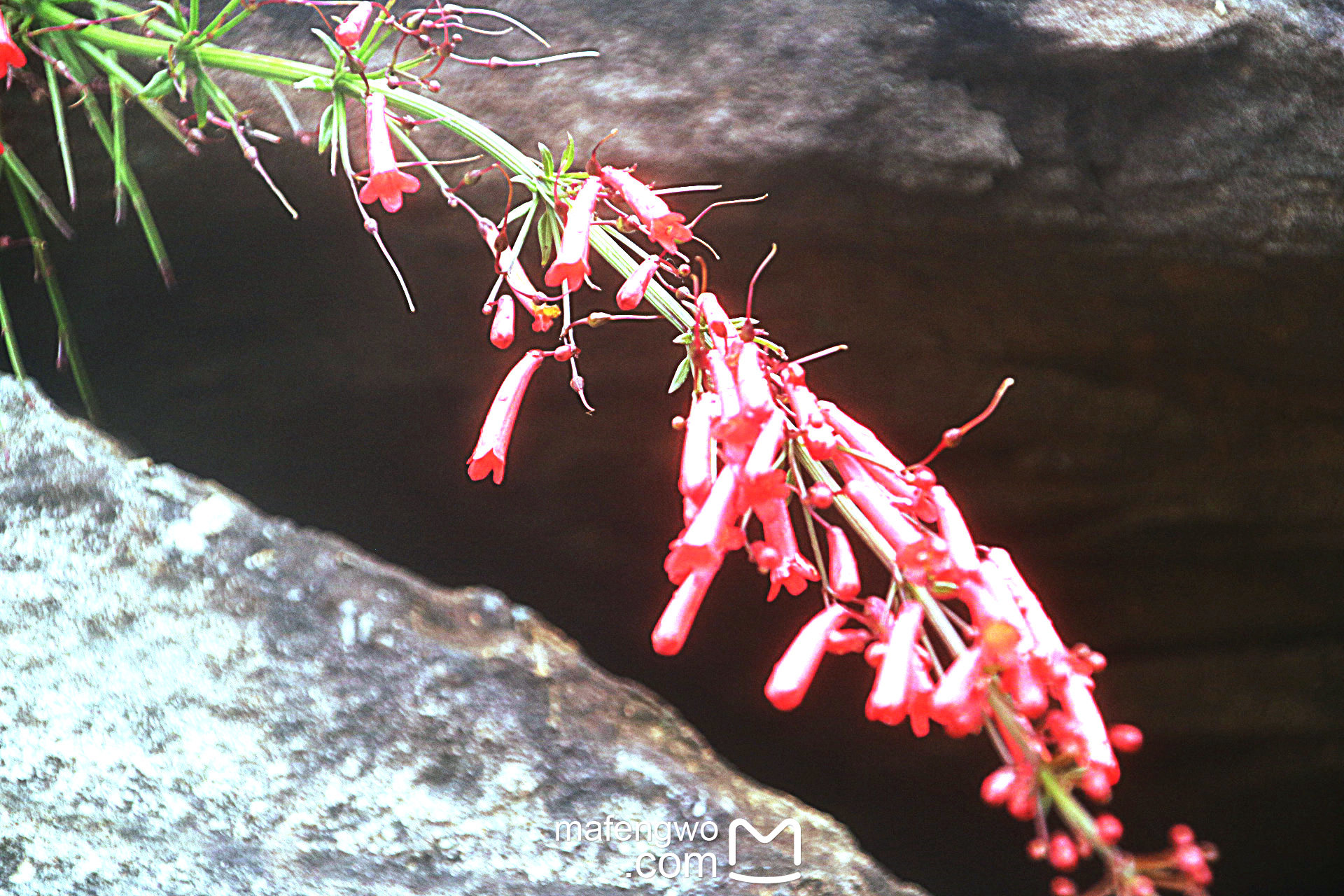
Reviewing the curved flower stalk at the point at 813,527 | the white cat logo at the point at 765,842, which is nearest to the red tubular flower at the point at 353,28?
the curved flower stalk at the point at 813,527

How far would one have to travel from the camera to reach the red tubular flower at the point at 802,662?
429 millimetres

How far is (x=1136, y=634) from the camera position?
146 centimetres

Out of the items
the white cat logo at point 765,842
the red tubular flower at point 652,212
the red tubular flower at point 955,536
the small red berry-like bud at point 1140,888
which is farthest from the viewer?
the white cat logo at point 765,842

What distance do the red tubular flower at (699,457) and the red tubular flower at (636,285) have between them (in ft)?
0.27

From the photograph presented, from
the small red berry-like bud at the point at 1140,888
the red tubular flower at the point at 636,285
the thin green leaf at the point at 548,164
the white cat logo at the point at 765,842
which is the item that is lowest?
the white cat logo at the point at 765,842

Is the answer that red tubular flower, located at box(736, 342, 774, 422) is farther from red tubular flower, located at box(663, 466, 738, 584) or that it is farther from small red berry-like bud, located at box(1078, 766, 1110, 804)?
small red berry-like bud, located at box(1078, 766, 1110, 804)

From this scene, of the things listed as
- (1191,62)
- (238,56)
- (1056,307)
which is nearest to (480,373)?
(238,56)

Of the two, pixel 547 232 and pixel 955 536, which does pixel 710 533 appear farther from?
pixel 547 232

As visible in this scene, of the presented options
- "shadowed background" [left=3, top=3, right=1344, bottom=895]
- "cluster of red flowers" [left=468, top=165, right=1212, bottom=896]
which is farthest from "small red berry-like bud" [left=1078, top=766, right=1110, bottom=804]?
"shadowed background" [left=3, top=3, right=1344, bottom=895]

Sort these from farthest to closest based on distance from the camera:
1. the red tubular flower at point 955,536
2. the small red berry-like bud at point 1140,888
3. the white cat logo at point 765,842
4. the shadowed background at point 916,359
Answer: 1. the shadowed background at point 916,359
2. the white cat logo at point 765,842
3. the red tubular flower at point 955,536
4. the small red berry-like bud at point 1140,888

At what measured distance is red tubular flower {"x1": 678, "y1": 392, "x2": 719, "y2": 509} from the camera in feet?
1.53

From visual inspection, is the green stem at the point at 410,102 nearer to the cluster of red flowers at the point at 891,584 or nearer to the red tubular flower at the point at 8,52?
the cluster of red flowers at the point at 891,584

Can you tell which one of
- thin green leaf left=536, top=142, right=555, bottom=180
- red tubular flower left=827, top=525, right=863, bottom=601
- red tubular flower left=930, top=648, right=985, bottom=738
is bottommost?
red tubular flower left=827, top=525, right=863, bottom=601

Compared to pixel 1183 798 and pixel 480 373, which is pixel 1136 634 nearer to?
pixel 1183 798
